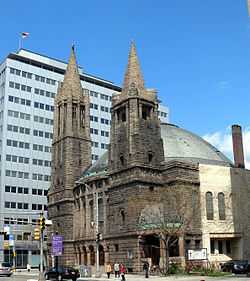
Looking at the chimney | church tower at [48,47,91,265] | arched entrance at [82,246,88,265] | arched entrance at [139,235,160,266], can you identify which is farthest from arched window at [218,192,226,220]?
church tower at [48,47,91,265]

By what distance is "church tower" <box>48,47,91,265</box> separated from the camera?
8131 cm

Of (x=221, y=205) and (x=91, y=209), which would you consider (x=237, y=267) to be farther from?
(x=91, y=209)

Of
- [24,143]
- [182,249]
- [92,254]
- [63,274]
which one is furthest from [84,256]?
[24,143]

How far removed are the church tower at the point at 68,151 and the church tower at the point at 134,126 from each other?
44.5 ft

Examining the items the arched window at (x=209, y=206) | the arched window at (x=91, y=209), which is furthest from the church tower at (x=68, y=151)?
the arched window at (x=209, y=206)

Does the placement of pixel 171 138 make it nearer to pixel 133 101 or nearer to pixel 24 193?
pixel 133 101

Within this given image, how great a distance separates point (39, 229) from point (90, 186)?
34.7 meters

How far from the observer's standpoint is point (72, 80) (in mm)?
91250

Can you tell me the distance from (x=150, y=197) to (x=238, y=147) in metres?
18.5

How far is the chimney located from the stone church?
16cm

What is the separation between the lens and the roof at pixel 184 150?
243 feet

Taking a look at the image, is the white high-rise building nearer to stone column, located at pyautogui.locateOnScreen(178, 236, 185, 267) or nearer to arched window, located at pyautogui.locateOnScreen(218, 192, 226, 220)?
arched window, located at pyautogui.locateOnScreen(218, 192, 226, 220)

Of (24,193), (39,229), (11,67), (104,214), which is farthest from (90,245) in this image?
(11,67)

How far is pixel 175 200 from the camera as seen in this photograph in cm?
6569
